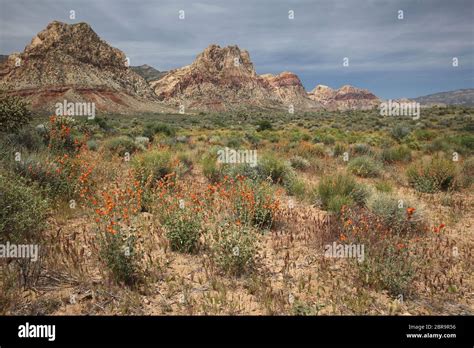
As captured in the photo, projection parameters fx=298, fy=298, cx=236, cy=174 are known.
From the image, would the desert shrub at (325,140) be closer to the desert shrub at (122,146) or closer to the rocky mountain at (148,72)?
the desert shrub at (122,146)

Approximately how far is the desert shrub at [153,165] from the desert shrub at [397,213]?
4824 millimetres

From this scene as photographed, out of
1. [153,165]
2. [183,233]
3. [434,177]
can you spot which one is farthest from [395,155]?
[183,233]

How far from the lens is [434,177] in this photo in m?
7.86

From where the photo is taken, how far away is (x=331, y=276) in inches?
147

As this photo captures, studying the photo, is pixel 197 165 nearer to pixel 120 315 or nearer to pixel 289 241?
pixel 289 241

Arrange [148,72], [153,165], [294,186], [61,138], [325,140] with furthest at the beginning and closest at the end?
[148,72], [325,140], [61,138], [153,165], [294,186]

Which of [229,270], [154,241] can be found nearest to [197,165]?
[154,241]

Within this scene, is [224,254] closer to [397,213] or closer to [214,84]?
[397,213]

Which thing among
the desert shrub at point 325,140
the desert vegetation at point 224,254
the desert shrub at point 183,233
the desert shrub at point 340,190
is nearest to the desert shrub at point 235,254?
the desert vegetation at point 224,254

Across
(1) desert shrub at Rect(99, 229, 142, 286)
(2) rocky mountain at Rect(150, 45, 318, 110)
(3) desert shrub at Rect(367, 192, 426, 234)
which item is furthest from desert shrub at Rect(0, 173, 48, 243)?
(2) rocky mountain at Rect(150, 45, 318, 110)

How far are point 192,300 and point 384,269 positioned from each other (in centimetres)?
226

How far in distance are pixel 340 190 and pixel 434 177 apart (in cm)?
340

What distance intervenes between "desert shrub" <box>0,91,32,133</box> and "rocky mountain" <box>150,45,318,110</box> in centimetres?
10401
